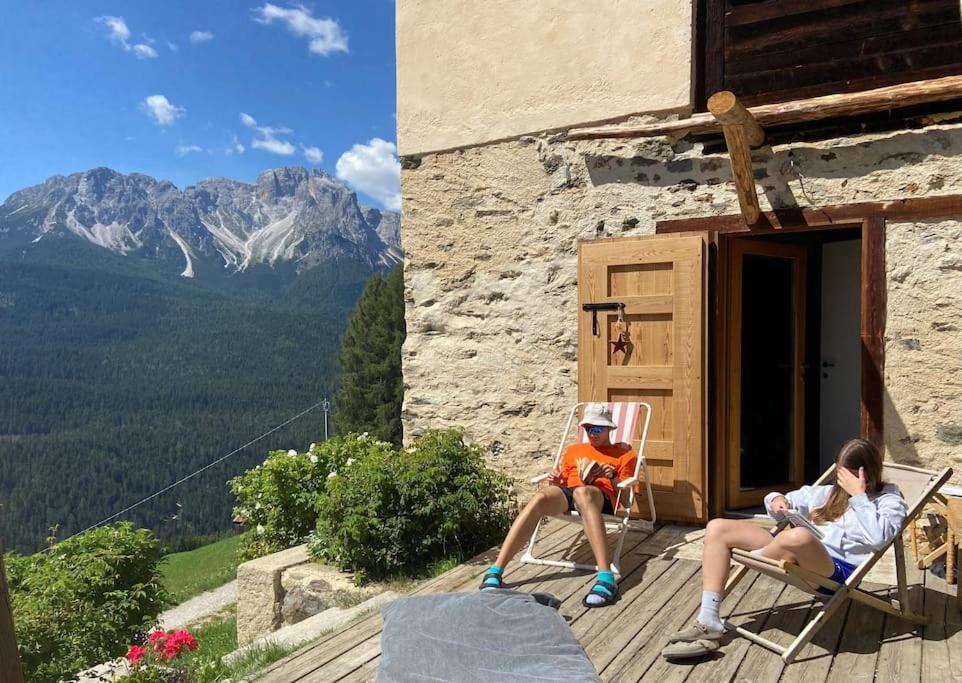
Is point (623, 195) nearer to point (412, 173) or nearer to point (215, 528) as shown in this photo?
point (412, 173)

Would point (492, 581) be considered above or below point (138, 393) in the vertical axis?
above

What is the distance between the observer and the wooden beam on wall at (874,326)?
4.54m

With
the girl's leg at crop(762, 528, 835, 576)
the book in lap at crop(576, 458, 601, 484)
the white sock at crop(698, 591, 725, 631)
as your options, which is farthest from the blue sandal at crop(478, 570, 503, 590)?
the girl's leg at crop(762, 528, 835, 576)

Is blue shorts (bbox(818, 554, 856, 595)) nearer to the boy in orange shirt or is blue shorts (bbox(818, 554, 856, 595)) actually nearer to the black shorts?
the boy in orange shirt

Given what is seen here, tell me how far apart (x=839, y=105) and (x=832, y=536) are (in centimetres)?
260

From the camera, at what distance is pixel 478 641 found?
2.91 metres

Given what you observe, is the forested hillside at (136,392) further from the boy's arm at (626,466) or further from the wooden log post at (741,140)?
the wooden log post at (741,140)

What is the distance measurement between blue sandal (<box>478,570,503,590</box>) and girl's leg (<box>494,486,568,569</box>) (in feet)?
0.17

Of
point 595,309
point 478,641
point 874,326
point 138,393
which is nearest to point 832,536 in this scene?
point 478,641

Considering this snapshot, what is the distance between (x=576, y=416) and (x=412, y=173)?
2.42 meters

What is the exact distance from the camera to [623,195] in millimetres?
5367

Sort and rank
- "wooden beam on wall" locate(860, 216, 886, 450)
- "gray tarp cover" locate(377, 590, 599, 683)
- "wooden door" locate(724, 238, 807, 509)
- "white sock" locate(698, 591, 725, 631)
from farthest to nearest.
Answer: "wooden door" locate(724, 238, 807, 509) → "wooden beam on wall" locate(860, 216, 886, 450) → "white sock" locate(698, 591, 725, 631) → "gray tarp cover" locate(377, 590, 599, 683)

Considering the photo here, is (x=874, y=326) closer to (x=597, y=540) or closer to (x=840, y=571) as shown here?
(x=840, y=571)

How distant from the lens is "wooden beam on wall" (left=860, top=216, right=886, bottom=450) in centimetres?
454
